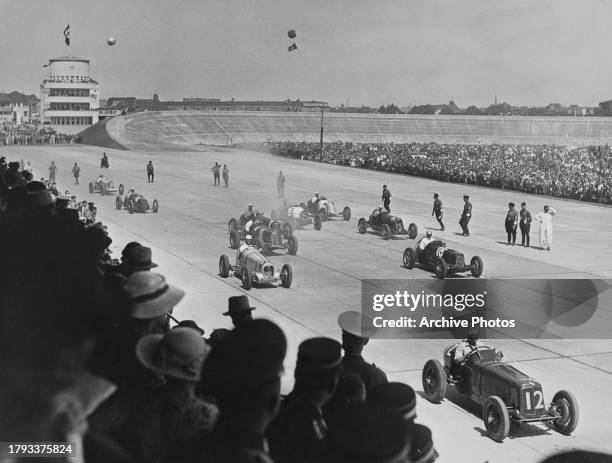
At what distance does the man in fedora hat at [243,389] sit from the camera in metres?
2.89

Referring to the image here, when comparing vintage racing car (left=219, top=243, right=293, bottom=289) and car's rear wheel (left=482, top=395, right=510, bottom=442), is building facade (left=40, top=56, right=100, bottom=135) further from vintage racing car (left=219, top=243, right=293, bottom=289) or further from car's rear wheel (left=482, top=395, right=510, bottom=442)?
car's rear wheel (left=482, top=395, right=510, bottom=442)

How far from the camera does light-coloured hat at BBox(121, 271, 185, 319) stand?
373 cm

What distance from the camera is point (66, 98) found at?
4855 inches

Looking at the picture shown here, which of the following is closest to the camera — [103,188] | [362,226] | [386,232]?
[386,232]

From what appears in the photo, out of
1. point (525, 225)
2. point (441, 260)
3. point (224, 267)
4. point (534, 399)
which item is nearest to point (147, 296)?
point (534, 399)

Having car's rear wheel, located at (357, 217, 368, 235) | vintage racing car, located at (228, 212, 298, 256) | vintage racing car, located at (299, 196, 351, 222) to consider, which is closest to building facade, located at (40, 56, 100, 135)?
vintage racing car, located at (299, 196, 351, 222)

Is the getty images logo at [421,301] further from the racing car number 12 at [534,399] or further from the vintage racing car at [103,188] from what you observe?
the vintage racing car at [103,188]

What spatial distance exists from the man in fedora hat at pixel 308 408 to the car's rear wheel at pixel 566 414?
6.77 meters

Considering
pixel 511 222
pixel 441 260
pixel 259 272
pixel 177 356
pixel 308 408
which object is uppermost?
pixel 177 356

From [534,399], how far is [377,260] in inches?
479

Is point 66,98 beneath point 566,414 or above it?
above

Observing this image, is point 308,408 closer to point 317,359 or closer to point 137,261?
point 317,359

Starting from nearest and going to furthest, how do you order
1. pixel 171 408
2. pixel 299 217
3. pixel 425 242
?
pixel 171 408 < pixel 425 242 < pixel 299 217

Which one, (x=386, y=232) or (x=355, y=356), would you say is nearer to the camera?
(x=355, y=356)
